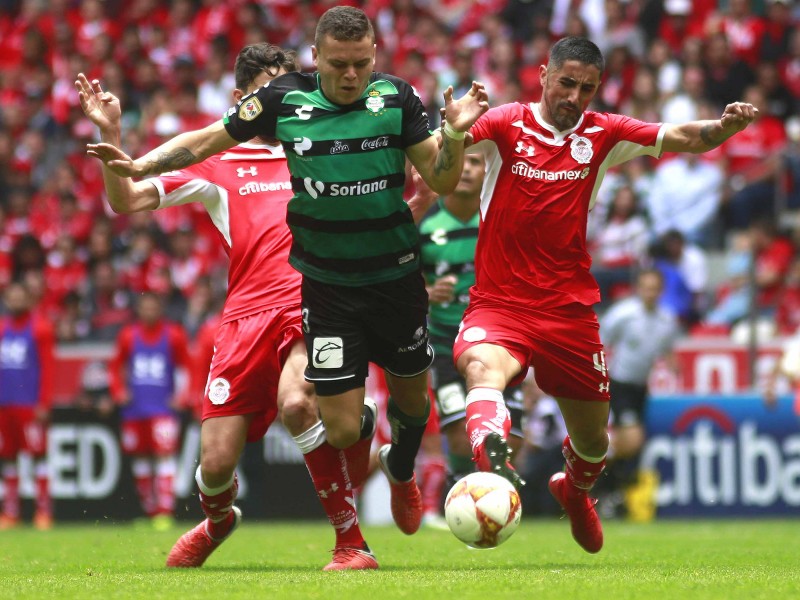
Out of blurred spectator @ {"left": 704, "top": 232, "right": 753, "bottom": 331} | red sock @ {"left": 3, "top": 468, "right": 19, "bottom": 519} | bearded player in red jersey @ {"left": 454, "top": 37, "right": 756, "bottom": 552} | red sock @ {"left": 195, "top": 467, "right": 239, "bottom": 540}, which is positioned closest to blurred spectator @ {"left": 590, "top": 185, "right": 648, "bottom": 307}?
blurred spectator @ {"left": 704, "top": 232, "right": 753, "bottom": 331}

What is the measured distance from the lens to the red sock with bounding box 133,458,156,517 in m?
15.1

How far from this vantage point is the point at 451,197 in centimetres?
1057

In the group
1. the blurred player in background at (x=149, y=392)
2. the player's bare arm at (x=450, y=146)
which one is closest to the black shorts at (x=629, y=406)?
the blurred player in background at (x=149, y=392)

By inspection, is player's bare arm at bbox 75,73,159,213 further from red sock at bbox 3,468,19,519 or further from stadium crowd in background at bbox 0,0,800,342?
stadium crowd in background at bbox 0,0,800,342

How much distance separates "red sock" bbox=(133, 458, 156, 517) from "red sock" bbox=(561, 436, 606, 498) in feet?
25.6

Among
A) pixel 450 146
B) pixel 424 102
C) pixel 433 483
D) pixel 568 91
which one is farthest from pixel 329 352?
pixel 424 102

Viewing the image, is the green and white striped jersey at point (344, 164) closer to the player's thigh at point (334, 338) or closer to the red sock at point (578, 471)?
the player's thigh at point (334, 338)

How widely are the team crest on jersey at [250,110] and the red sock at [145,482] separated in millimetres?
8637

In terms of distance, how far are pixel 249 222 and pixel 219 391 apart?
994 millimetres

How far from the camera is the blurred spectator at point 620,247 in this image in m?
16.0

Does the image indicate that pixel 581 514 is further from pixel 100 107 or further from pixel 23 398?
pixel 23 398

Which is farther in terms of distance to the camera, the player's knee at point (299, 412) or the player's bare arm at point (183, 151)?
the player's knee at point (299, 412)

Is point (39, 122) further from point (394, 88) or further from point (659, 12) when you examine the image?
point (394, 88)

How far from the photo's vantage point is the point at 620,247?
1602 cm
